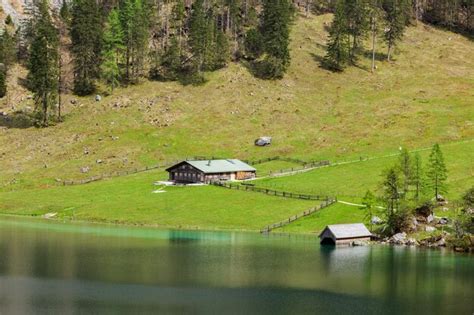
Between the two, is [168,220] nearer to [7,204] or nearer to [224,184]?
[224,184]

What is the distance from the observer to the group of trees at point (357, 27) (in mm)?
178750

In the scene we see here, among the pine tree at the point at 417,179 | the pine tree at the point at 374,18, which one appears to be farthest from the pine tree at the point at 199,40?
the pine tree at the point at 417,179

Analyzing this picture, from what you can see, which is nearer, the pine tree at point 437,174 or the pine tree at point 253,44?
the pine tree at point 437,174

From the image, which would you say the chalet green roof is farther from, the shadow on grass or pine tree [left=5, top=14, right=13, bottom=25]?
pine tree [left=5, top=14, right=13, bottom=25]

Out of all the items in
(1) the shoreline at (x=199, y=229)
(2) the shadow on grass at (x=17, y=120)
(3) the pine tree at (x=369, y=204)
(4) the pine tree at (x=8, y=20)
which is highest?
(4) the pine tree at (x=8, y=20)

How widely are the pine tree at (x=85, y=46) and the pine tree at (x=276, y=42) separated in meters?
45.1

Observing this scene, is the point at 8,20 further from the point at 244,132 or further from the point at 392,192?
the point at 392,192

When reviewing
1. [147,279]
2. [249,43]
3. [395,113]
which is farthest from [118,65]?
[147,279]

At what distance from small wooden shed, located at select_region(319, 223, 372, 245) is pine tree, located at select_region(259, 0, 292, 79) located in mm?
88341

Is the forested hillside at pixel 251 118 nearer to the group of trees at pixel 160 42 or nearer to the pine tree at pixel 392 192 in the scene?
the group of trees at pixel 160 42

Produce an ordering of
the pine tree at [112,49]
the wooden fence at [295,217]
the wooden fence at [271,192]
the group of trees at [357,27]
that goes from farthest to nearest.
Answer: the group of trees at [357,27] → the pine tree at [112,49] → the wooden fence at [271,192] → the wooden fence at [295,217]

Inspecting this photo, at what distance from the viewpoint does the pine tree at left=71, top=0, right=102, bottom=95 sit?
16838cm

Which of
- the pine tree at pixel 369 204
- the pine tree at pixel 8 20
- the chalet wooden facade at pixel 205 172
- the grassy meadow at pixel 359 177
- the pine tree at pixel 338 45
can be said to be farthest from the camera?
the pine tree at pixel 8 20

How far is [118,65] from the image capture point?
17812cm
